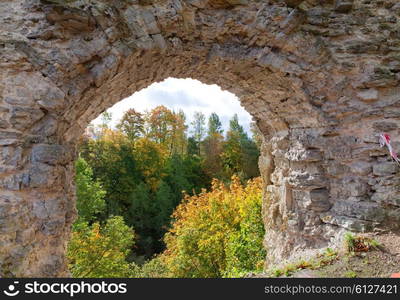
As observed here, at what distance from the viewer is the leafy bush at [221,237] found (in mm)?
7609

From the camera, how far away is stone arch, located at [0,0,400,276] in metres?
2.97

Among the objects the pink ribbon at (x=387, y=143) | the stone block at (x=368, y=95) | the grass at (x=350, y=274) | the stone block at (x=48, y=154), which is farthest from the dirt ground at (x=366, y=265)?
the stone block at (x=48, y=154)

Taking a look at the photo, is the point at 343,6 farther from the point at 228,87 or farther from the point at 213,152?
the point at 213,152

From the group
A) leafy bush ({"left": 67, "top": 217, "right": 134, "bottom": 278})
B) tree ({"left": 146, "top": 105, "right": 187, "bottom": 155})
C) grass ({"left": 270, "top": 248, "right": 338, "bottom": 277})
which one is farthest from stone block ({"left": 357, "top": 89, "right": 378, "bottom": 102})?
tree ({"left": 146, "top": 105, "right": 187, "bottom": 155})

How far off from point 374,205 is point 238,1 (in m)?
3.29

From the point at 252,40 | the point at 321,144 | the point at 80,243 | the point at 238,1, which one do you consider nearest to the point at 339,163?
the point at 321,144

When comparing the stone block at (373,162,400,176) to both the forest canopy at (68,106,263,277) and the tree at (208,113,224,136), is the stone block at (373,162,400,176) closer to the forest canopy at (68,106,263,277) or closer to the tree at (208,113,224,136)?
the forest canopy at (68,106,263,277)

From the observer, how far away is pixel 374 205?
12.8 feet

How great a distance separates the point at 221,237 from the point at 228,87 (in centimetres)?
620

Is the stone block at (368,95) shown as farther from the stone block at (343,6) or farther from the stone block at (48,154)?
the stone block at (48,154)

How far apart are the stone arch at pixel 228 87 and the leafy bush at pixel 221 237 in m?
2.50

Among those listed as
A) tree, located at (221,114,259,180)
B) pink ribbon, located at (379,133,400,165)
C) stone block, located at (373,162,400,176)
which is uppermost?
tree, located at (221,114,259,180)

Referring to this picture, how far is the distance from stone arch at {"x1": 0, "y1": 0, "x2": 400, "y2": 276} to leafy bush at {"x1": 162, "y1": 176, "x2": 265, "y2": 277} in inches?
98.5

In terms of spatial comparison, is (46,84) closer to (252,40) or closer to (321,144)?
(252,40)
